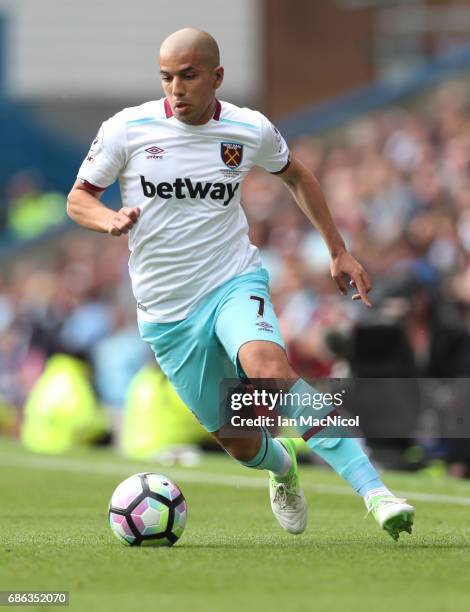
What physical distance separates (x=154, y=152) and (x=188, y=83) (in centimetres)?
39

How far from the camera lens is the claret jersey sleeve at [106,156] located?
25.7 ft

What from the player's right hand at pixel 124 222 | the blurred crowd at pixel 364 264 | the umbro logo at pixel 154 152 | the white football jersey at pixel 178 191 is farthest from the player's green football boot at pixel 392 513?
the blurred crowd at pixel 364 264

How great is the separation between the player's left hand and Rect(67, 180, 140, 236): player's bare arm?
3.99 ft

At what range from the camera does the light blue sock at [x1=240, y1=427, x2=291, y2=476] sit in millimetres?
8102

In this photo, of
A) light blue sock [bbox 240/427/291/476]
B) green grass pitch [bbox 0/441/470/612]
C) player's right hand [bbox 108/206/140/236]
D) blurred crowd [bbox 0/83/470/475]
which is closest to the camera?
green grass pitch [bbox 0/441/470/612]

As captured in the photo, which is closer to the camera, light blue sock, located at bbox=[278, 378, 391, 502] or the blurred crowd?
light blue sock, located at bbox=[278, 378, 391, 502]

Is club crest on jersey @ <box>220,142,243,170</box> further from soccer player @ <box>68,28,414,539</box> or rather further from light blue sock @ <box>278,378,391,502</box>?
light blue sock @ <box>278,378,391,502</box>

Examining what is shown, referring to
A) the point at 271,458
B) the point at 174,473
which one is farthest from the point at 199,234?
the point at 174,473

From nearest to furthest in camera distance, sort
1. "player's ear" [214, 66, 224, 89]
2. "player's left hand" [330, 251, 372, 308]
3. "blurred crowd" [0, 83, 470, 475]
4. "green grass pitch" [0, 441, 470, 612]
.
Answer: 1. "green grass pitch" [0, 441, 470, 612]
2. "player's ear" [214, 66, 224, 89]
3. "player's left hand" [330, 251, 372, 308]
4. "blurred crowd" [0, 83, 470, 475]

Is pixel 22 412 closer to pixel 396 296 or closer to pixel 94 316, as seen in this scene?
pixel 94 316

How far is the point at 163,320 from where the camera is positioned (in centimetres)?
805

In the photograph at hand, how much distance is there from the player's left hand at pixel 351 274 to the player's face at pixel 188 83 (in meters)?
1.03

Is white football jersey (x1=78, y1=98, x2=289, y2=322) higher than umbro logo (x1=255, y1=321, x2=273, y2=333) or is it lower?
higher

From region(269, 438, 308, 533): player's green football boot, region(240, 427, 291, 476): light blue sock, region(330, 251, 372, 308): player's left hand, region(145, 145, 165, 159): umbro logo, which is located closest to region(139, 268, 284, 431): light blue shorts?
region(240, 427, 291, 476): light blue sock
